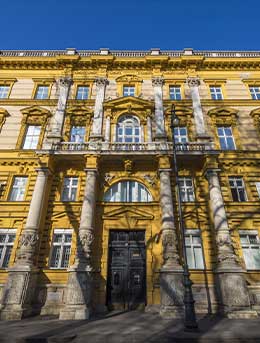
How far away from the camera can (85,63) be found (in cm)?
1975

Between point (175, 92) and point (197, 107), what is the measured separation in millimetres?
2795

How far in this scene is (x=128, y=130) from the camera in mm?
17266

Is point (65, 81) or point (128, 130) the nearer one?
point (128, 130)

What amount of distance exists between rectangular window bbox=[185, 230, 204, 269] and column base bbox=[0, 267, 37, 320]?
28.8 ft

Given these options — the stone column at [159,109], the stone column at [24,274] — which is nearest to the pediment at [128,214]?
the stone column at [24,274]

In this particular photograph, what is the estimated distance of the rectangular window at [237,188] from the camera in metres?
14.3

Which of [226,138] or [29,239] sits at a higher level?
[226,138]

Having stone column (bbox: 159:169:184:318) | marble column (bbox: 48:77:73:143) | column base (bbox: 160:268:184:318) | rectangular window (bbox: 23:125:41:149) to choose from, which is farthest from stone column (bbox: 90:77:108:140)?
column base (bbox: 160:268:184:318)

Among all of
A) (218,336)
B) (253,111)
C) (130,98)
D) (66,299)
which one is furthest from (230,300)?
(130,98)

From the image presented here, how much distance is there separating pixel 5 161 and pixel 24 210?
4.02 meters

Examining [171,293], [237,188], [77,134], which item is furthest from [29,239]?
[237,188]

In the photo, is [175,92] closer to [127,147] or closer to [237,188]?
[127,147]

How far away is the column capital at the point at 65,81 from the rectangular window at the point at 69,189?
28.6 feet

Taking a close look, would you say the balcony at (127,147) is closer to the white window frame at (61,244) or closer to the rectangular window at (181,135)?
the rectangular window at (181,135)
